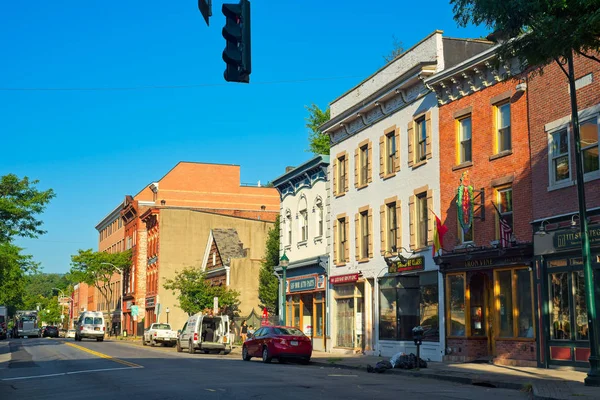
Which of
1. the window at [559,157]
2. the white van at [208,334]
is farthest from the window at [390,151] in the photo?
the white van at [208,334]

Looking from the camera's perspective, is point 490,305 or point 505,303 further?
point 490,305

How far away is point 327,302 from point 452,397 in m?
22.0

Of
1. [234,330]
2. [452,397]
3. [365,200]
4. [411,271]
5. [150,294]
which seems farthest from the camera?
[150,294]

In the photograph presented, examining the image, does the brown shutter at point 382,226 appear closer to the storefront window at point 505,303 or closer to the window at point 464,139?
the window at point 464,139

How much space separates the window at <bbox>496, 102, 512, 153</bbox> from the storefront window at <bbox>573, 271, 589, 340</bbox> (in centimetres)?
544

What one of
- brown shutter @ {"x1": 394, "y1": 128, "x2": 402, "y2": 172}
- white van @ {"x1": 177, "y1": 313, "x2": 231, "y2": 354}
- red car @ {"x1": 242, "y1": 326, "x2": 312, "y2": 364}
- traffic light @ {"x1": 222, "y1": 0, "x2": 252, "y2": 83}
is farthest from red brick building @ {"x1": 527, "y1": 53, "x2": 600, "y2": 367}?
white van @ {"x1": 177, "y1": 313, "x2": 231, "y2": 354}

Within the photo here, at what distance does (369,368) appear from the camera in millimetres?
24031

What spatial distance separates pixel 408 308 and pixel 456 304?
3726 millimetres

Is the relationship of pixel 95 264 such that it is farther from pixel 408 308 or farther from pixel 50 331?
pixel 408 308

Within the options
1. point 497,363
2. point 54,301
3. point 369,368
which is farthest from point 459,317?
point 54,301

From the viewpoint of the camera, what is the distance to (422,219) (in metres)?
29.7

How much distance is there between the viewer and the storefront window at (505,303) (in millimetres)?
24328

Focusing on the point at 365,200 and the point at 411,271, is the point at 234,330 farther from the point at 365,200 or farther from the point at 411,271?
the point at 411,271

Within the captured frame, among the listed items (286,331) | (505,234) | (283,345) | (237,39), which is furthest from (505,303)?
(237,39)
